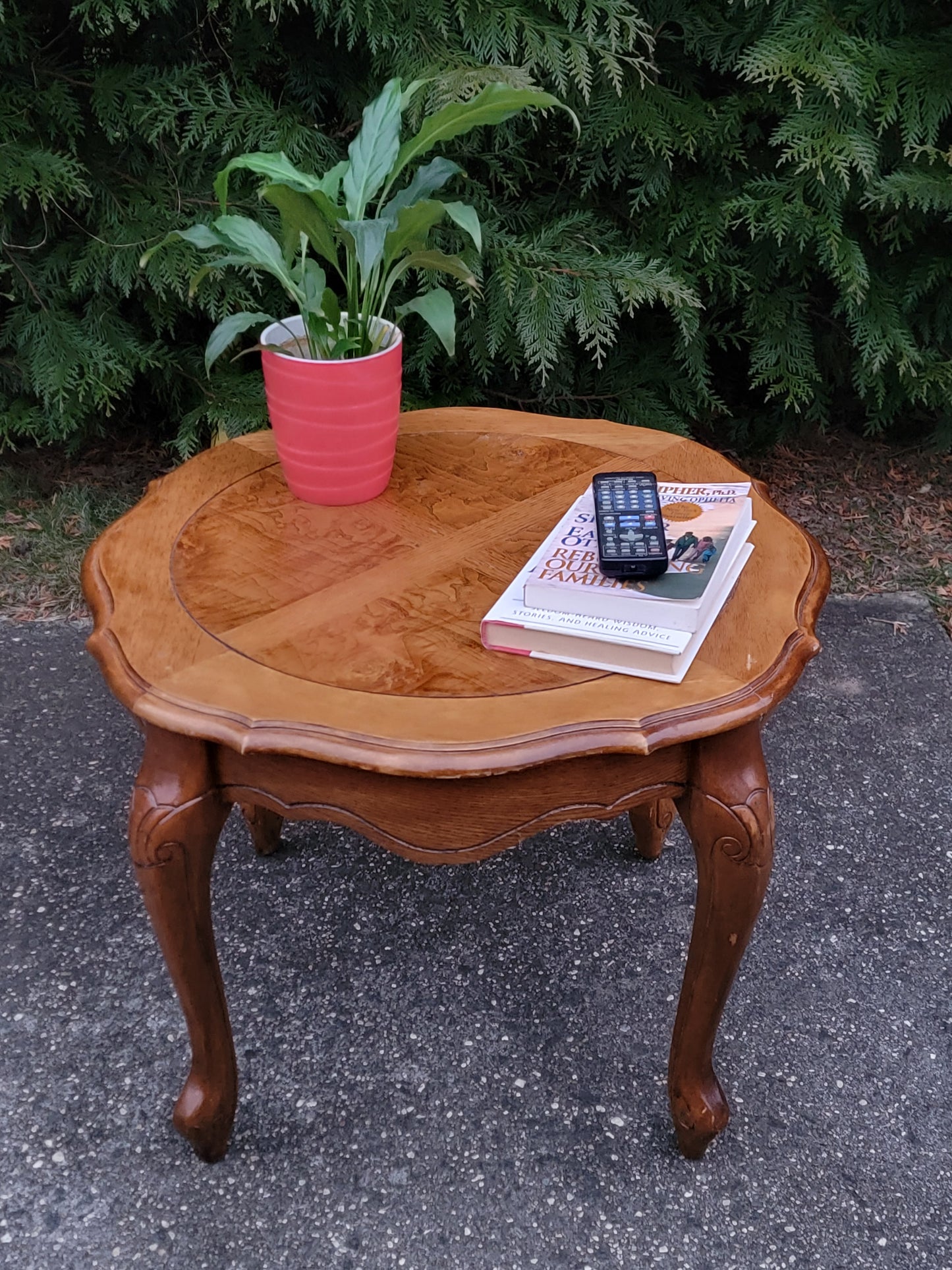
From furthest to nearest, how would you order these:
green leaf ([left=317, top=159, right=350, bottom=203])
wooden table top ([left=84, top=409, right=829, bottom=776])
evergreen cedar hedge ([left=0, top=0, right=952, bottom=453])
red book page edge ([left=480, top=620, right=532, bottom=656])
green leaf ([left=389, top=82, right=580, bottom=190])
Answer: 1. evergreen cedar hedge ([left=0, top=0, right=952, bottom=453])
2. green leaf ([left=317, top=159, right=350, bottom=203])
3. green leaf ([left=389, top=82, right=580, bottom=190])
4. red book page edge ([left=480, top=620, right=532, bottom=656])
5. wooden table top ([left=84, top=409, right=829, bottom=776])

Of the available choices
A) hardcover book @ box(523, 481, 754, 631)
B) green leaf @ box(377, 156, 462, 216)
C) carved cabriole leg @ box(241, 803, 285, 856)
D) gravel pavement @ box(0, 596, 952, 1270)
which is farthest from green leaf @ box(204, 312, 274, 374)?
gravel pavement @ box(0, 596, 952, 1270)

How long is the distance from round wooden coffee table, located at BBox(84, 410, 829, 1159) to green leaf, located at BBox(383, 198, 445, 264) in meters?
0.35

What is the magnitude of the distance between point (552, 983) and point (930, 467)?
2.32m

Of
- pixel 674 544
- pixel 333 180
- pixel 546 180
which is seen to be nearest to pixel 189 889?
pixel 674 544

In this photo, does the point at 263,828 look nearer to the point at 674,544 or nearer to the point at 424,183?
the point at 674,544

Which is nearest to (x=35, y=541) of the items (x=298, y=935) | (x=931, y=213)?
(x=298, y=935)

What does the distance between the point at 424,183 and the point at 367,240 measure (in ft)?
0.60

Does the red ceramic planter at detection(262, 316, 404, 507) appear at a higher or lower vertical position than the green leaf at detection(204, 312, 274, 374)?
lower

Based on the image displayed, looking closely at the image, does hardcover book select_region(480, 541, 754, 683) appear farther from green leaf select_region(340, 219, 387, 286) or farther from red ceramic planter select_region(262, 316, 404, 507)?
green leaf select_region(340, 219, 387, 286)

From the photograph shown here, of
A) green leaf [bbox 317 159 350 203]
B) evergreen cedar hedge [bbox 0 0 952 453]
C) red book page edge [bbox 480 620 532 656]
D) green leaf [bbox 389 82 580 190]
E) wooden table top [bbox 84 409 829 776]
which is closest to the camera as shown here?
wooden table top [bbox 84 409 829 776]

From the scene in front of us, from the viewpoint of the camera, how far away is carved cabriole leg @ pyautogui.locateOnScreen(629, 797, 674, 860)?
1.84 metres

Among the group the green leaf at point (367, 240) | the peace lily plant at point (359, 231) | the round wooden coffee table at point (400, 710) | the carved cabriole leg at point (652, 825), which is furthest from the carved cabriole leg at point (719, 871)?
the green leaf at point (367, 240)

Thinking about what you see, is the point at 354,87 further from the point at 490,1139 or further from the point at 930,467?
the point at 490,1139

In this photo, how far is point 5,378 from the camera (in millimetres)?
2906
